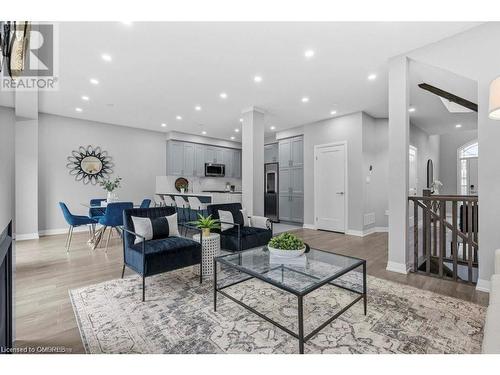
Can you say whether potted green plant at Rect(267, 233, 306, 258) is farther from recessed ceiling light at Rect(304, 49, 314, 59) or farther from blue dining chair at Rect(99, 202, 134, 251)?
blue dining chair at Rect(99, 202, 134, 251)

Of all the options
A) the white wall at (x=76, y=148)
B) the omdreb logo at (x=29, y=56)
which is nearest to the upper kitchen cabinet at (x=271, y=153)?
the white wall at (x=76, y=148)

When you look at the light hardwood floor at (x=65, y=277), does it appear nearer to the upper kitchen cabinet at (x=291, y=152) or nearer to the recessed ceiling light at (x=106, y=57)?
the upper kitchen cabinet at (x=291, y=152)

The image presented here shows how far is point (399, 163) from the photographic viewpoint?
3035 millimetres

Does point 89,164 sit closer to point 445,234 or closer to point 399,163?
point 399,163

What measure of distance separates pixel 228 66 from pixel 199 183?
5.20m

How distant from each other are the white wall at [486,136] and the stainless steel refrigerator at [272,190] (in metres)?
5.20

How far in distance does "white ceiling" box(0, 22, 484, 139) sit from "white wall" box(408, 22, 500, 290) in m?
0.24

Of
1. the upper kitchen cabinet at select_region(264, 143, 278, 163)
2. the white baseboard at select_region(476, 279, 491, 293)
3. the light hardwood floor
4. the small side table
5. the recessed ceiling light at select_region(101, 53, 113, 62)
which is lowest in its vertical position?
the light hardwood floor

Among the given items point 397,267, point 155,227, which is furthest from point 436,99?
point 155,227

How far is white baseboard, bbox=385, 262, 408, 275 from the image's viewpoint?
3014 mm

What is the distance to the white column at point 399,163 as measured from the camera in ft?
9.87

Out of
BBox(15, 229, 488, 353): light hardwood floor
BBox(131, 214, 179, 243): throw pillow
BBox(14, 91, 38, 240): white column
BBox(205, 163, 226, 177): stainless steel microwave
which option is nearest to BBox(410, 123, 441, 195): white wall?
BBox(15, 229, 488, 353): light hardwood floor

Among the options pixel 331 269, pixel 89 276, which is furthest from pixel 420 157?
pixel 89 276

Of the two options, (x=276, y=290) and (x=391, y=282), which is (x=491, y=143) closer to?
(x=391, y=282)
